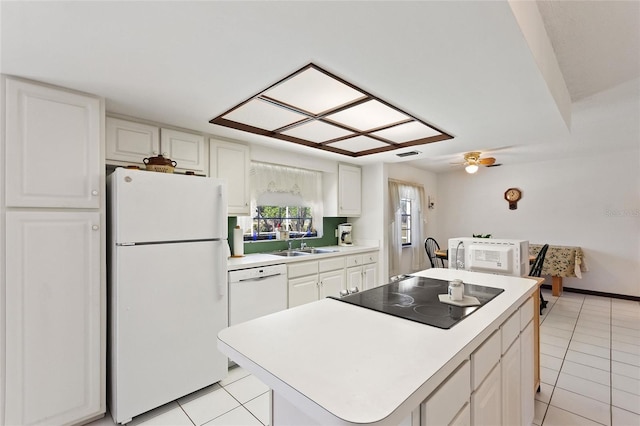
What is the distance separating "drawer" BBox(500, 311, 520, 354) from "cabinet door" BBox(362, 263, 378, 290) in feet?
8.12

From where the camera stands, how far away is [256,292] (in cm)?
266

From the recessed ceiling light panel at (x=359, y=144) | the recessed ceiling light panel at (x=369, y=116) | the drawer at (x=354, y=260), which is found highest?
the recessed ceiling light panel at (x=369, y=116)

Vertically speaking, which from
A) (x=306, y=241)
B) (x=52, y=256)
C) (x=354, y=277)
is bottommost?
(x=354, y=277)

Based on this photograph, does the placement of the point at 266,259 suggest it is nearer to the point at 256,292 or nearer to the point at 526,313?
the point at 256,292

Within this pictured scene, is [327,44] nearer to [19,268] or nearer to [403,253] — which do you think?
[19,268]

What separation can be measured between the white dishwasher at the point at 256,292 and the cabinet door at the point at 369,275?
145 cm

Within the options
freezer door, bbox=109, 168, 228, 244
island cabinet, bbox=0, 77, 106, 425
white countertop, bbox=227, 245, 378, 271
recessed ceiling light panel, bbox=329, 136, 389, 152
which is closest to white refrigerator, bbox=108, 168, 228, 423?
freezer door, bbox=109, 168, 228, 244

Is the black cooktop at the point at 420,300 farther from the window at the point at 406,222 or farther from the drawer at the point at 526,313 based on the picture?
the window at the point at 406,222

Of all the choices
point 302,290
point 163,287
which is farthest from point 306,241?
point 163,287

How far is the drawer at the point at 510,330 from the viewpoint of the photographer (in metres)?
1.40

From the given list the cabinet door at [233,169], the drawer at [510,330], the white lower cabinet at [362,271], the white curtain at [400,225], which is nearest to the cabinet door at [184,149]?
the cabinet door at [233,169]

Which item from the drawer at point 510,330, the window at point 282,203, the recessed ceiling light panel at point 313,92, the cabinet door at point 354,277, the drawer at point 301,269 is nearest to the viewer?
the drawer at point 510,330

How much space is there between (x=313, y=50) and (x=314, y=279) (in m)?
2.42

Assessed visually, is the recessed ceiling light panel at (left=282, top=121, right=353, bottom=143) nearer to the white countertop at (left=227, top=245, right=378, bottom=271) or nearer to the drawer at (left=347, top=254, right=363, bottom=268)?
the white countertop at (left=227, top=245, right=378, bottom=271)
